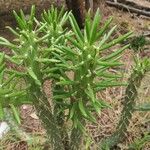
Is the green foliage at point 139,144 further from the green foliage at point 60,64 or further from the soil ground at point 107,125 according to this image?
the green foliage at point 60,64

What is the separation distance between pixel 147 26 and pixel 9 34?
122 centimetres

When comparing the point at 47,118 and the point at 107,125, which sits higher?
the point at 47,118

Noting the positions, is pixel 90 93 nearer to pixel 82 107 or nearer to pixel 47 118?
pixel 82 107

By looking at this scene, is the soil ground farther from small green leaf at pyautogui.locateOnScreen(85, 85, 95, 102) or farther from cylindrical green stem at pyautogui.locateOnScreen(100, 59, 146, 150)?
small green leaf at pyautogui.locateOnScreen(85, 85, 95, 102)

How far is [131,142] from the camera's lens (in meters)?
2.54

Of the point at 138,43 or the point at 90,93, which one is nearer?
the point at 90,93

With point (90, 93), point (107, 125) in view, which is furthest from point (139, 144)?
point (90, 93)

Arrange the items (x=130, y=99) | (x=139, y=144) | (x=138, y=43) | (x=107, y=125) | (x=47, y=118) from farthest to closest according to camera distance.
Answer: (x=138, y=43)
(x=107, y=125)
(x=139, y=144)
(x=130, y=99)
(x=47, y=118)

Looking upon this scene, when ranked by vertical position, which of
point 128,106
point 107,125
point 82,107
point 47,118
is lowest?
point 107,125

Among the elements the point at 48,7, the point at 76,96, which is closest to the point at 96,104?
the point at 76,96

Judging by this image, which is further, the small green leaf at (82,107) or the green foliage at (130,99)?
the green foliage at (130,99)

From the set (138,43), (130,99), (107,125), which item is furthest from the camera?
(138,43)

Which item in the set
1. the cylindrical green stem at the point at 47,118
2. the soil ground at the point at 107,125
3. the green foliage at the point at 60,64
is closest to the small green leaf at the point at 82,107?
the green foliage at the point at 60,64

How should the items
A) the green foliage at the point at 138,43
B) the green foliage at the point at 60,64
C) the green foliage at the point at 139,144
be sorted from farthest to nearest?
the green foliage at the point at 138,43 < the green foliage at the point at 139,144 < the green foliage at the point at 60,64
